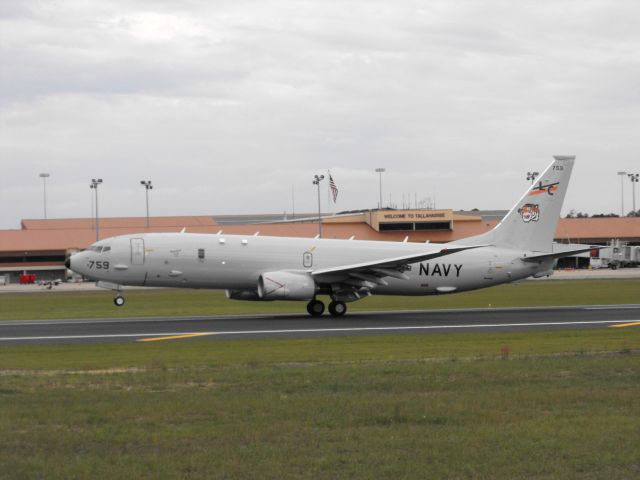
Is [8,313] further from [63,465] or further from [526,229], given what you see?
[63,465]

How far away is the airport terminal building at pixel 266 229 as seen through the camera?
105312 mm

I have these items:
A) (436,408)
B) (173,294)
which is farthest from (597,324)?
(173,294)

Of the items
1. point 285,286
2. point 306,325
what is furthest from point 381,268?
point 306,325

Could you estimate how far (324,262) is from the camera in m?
38.6

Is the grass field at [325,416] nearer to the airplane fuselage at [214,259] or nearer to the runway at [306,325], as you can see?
the runway at [306,325]

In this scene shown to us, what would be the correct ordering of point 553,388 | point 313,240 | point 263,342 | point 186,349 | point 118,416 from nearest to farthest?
point 118,416 < point 553,388 < point 186,349 < point 263,342 < point 313,240

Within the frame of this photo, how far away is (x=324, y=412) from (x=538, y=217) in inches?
1182

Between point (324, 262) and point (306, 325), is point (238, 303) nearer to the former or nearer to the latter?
point (324, 262)

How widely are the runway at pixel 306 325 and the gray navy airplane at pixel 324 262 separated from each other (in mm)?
1252

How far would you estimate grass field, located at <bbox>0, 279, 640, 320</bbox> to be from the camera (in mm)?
43406

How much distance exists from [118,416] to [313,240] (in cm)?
2619

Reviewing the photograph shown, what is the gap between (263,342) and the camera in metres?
26.3

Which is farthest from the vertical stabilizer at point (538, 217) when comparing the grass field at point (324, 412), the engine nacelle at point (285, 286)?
the grass field at point (324, 412)

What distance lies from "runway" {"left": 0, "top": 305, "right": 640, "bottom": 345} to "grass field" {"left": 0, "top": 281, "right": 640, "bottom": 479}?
16.1 ft
